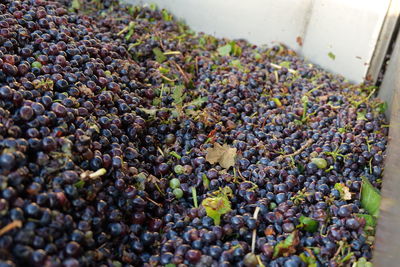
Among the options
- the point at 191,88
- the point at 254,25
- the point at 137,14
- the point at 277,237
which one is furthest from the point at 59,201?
the point at 254,25

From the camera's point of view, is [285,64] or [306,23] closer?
[285,64]

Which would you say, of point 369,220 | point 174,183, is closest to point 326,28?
point 369,220

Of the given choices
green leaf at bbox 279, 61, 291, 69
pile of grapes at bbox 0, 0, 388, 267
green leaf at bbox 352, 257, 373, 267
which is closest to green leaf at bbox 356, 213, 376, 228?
pile of grapes at bbox 0, 0, 388, 267

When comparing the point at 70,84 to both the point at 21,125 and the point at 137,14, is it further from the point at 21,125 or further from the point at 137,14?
the point at 137,14

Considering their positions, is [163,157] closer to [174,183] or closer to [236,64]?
[174,183]

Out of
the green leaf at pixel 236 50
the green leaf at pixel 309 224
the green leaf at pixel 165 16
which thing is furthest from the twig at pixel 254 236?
the green leaf at pixel 165 16

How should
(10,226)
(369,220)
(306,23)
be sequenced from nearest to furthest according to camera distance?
1. (10,226)
2. (369,220)
3. (306,23)
